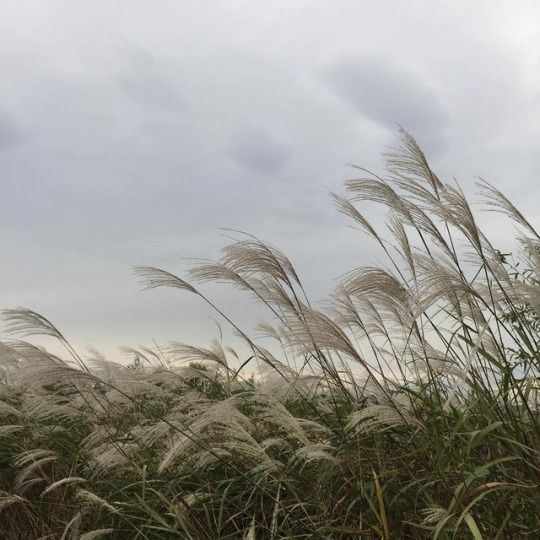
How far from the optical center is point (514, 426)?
3053 mm

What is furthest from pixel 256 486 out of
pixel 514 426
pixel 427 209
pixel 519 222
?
pixel 519 222

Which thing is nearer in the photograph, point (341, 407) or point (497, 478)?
point (497, 478)

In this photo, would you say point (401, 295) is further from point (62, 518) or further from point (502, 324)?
point (62, 518)

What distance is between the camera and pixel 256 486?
342 centimetres

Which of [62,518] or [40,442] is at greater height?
[40,442]

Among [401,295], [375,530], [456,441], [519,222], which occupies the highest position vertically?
[519,222]

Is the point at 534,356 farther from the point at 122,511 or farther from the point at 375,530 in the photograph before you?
the point at 122,511

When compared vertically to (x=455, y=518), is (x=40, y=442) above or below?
above

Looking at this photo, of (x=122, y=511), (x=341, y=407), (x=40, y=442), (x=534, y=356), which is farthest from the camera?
(x=40, y=442)

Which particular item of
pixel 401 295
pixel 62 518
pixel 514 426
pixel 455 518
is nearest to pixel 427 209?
pixel 401 295

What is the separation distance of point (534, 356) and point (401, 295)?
2.05ft

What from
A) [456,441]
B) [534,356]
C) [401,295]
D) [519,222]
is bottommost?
[456,441]

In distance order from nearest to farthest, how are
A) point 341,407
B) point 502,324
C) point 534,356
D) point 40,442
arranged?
point 534,356
point 502,324
point 341,407
point 40,442

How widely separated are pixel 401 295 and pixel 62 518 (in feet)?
8.50
